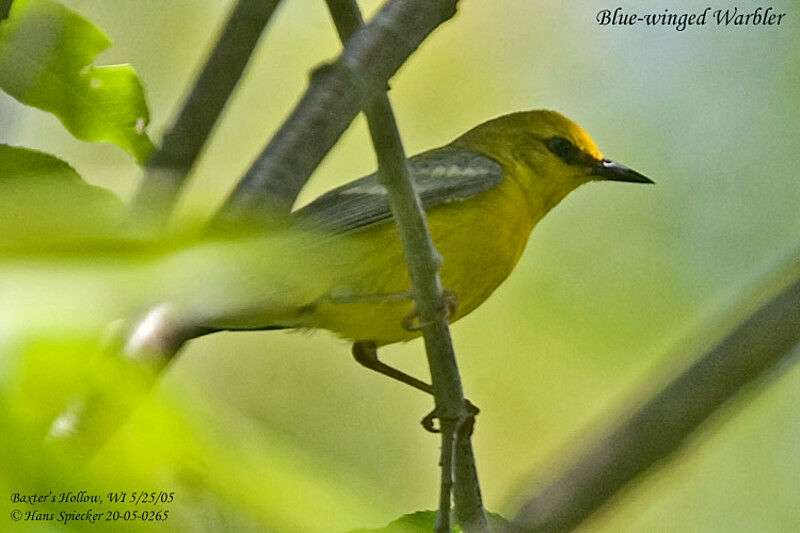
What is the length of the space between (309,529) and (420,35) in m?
1.16

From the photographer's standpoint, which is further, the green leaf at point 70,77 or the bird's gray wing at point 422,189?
the bird's gray wing at point 422,189

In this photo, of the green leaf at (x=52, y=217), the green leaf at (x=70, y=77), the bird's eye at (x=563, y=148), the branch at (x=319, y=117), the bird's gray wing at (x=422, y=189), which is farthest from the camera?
the bird's eye at (x=563, y=148)

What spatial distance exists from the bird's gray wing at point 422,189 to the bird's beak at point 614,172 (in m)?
0.22

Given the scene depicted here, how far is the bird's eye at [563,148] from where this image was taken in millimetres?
1855

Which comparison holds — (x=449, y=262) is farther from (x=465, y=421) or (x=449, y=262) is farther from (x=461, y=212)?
(x=465, y=421)

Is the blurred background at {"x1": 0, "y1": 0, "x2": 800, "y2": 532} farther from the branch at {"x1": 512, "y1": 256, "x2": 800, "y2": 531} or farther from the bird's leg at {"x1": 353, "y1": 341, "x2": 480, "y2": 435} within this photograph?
the branch at {"x1": 512, "y1": 256, "x2": 800, "y2": 531}

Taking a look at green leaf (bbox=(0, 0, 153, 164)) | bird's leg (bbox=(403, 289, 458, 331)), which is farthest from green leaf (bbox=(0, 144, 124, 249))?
bird's leg (bbox=(403, 289, 458, 331))

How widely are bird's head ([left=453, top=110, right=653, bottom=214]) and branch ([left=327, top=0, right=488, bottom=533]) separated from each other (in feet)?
1.61

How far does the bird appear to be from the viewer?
5.14 ft

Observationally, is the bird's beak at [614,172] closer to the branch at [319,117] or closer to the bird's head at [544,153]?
the bird's head at [544,153]

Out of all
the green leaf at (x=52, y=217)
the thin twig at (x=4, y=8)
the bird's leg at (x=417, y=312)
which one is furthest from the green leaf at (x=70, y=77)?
the green leaf at (x=52, y=217)

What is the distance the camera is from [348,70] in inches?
49.6

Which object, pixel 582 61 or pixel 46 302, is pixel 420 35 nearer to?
pixel 582 61

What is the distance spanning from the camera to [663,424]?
2.58 ft
